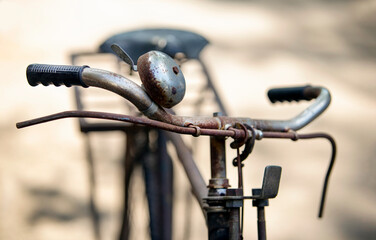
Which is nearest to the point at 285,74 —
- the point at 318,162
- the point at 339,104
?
the point at 339,104

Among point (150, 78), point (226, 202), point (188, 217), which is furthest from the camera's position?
point (188, 217)

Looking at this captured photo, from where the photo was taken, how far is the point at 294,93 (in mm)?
1605

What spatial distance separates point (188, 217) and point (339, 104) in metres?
0.80

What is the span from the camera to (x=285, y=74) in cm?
212

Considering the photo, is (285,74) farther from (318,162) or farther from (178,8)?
(178,8)

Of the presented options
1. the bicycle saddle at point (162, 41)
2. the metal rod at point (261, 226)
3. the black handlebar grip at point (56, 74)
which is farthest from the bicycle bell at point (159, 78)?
the bicycle saddle at point (162, 41)

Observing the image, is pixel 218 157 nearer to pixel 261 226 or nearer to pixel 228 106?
pixel 261 226

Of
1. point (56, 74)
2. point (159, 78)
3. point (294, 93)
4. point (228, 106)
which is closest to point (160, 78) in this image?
point (159, 78)

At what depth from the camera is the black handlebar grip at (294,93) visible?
1578 mm

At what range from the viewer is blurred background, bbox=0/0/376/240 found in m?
1.96

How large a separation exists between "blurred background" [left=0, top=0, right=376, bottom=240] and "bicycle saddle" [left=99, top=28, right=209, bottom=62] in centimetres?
5

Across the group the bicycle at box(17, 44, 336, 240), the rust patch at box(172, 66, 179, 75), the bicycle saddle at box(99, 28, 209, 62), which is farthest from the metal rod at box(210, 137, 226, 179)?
the bicycle saddle at box(99, 28, 209, 62)

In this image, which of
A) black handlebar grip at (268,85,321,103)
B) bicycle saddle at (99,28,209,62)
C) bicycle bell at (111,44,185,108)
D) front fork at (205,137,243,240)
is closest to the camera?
bicycle bell at (111,44,185,108)

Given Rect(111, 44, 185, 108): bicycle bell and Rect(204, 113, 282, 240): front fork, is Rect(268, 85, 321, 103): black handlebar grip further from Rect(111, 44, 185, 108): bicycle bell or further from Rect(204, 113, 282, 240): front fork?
Rect(111, 44, 185, 108): bicycle bell
